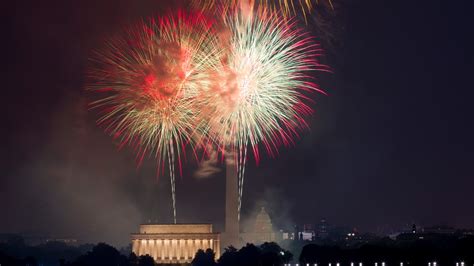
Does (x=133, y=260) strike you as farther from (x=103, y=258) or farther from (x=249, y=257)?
(x=249, y=257)

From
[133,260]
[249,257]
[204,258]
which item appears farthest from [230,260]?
[133,260]

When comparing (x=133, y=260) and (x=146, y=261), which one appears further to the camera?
(x=133, y=260)

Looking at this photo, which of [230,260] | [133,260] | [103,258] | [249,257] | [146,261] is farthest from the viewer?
[103,258]

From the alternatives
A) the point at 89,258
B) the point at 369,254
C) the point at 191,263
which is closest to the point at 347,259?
the point at 369,254

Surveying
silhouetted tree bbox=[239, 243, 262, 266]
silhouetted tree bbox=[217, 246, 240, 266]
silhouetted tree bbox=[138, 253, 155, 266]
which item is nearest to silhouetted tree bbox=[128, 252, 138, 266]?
silhouetted tree bbox=[138, 253, 155, 266]

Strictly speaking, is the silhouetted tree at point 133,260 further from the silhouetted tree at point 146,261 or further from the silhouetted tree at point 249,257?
the silhouetted tree at point 249,257

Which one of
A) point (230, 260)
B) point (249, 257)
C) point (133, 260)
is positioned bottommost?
point (230, 260)

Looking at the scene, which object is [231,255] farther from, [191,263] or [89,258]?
[89,258]

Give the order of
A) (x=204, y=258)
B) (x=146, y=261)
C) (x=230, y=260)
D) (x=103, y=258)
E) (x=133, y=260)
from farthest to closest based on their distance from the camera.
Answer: (x=204, y=258) → (x=103, y=258) → (x=133, y=260) → (x=146, y=261) → (x=230, y=260)

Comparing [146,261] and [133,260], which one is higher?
[133,260]

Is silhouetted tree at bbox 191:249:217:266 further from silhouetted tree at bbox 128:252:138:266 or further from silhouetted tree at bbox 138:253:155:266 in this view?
silhouetted tree at bbox 128:252:138:266

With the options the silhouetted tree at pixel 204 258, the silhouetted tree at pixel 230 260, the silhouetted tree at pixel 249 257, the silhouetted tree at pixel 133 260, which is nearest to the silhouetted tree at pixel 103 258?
the silhouetted tree at pixel 133 260
